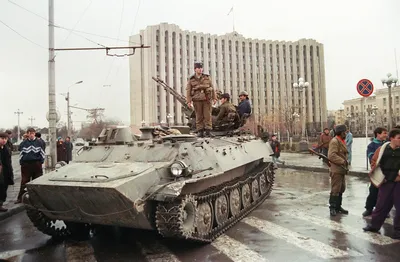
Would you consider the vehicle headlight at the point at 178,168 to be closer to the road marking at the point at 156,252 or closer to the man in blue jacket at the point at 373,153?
the road marking at the point at 156,252

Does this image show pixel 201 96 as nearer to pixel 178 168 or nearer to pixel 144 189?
pixel 178 168

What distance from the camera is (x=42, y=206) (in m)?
6.18

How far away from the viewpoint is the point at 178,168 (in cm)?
603

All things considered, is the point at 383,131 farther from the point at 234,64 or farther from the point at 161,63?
the point at 234,64

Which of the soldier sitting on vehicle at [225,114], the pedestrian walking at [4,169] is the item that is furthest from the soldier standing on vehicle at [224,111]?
the pedestrian walking at [4,169]

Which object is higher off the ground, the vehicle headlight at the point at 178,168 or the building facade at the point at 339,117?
the building facade at the point at 339,117

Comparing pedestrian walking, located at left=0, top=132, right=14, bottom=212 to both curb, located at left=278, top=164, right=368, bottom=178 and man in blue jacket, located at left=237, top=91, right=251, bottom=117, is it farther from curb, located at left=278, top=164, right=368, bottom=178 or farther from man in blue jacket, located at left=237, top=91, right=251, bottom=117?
curb, located at left=278, top=164, right=368, bottom=178

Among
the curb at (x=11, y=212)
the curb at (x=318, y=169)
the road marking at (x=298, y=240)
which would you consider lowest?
the road marking at (x=298, y=240)

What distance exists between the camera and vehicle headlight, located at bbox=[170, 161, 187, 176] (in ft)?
19.8

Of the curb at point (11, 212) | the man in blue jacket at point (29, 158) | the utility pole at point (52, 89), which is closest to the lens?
the curb at point (11, 212)

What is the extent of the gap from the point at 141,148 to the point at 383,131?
18.1ft

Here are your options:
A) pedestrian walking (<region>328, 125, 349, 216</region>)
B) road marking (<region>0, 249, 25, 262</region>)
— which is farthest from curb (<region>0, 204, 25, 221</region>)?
pedestrian walking (<region>328, 125, 349, 216</region>)

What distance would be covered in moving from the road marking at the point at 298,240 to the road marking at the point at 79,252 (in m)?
3.21

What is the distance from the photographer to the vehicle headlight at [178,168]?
6031 millimetres
